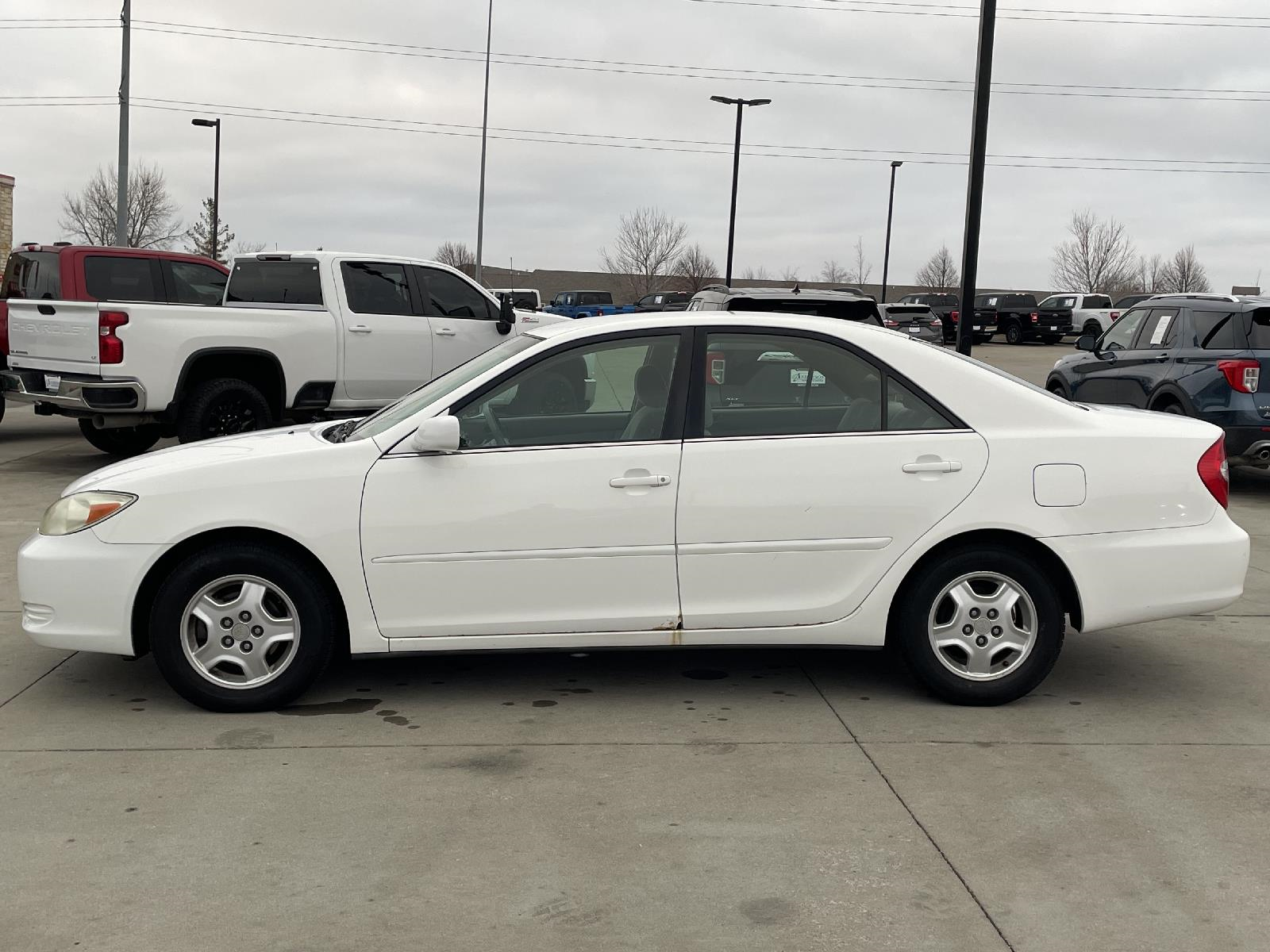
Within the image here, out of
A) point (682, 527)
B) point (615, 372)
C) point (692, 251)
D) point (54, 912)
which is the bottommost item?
point (54, 912)

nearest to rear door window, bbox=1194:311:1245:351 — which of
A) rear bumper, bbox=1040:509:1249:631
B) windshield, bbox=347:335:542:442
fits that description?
rear bumper, bbox=1040:509:1249:631

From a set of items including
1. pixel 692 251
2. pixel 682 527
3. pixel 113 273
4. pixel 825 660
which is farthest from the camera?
pixel 692 251

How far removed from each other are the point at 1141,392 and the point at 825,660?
749 centimetres

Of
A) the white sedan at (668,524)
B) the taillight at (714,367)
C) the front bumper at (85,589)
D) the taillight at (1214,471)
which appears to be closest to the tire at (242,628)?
the white sedan at (668,524)

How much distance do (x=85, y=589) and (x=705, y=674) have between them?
8.42 ft

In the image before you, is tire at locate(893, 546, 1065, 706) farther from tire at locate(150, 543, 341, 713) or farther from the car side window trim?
tire at locate(150, 543, 341, 713)

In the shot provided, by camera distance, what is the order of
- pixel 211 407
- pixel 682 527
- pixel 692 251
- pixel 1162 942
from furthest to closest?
pixel 692 251 → pixel 211 407 → pixel 682 527 → pixel 1162 942

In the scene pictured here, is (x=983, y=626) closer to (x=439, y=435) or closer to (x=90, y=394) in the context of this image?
(x=439, y=435)

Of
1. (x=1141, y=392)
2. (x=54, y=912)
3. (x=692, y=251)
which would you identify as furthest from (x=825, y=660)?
(x=692, y=251)

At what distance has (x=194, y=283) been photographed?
47.8ft

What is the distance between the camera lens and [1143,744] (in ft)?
16.7

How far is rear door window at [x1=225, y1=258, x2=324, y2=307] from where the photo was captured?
13102 mm

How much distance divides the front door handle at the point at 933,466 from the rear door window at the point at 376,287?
28.6 ft

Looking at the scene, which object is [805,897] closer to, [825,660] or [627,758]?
[627,758]
